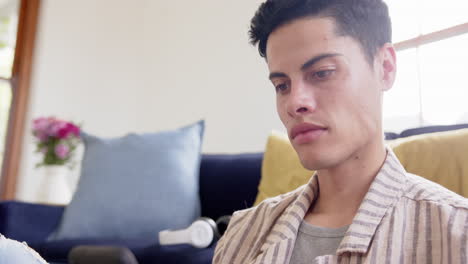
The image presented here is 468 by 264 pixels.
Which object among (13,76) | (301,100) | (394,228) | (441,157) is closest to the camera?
(394,228)

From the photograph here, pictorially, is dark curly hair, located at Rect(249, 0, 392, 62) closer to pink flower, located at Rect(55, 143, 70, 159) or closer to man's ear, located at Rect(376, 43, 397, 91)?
man's ear, located at Rect(376, 43, 397, 91)

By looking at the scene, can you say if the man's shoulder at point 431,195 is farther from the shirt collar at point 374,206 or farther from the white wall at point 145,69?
the white wall at point 145,69

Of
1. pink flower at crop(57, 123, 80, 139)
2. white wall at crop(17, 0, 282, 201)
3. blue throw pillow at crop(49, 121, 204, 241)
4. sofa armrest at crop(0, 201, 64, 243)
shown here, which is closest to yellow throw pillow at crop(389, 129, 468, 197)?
blue throw pillow at crop(49, 121, 204, 241)

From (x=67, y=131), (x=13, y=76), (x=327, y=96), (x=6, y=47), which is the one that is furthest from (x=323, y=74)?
(x=6, y=47)

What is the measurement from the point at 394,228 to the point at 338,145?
0.16m

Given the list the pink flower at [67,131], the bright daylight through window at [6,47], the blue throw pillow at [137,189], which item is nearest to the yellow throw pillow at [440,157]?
the blue throw pillow at [137,189]

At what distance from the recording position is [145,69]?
3508 mm

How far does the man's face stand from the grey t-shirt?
0.36 feet

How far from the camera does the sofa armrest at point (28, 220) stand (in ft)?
6.56

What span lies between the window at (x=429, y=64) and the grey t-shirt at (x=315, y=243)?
1.24 m

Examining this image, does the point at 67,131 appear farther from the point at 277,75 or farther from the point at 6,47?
the point at 277,75

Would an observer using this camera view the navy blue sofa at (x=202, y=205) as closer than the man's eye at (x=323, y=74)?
No

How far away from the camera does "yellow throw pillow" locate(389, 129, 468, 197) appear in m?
1.00

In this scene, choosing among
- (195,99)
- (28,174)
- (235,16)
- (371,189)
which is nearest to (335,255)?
(371,189)
